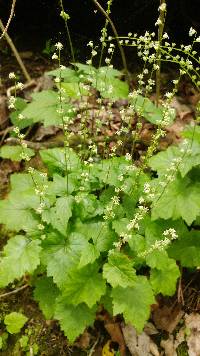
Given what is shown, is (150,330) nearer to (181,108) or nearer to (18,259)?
(18,259)

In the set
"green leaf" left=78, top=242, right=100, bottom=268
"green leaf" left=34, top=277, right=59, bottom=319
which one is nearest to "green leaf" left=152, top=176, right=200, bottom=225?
"green leaf" left=78, top=242, right=100, bottom=268

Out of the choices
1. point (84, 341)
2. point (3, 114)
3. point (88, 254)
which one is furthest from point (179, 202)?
point (3, 114)

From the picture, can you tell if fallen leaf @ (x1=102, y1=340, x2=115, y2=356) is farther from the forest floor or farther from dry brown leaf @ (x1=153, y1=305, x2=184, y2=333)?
dry brown leaf @ (x1=153, y1=305, x2=184, y2=333)

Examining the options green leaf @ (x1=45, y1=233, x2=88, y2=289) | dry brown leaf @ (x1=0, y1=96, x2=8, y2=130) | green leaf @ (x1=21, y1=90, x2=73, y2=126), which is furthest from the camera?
dry brown leaf @ (x1=0, y1=96, x2=8, y2=130)

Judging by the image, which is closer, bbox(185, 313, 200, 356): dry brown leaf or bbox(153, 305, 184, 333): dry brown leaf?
bbox(185, 313, 200, 356): dry brown leaf

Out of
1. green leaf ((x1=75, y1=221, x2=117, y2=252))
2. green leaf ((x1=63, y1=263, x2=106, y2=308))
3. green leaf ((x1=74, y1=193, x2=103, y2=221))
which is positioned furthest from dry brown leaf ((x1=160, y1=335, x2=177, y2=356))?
green leaf ((x1=74, y1=193, x2=103, y2=221))

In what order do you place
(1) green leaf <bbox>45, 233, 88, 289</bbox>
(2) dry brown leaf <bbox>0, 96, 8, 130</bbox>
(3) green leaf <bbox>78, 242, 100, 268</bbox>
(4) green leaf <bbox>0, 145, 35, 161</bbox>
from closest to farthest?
(3) green leaf <bbox>78, 242, 100, 268</bbox>, (1) green leaf <bbox>45, 233, 88, 289</bbox>, (4) green leaf <bbox>0, 145, 35, 161</bbox>, (2) dry brown leaf <bbox>0, 96, 8, 130</bbox>

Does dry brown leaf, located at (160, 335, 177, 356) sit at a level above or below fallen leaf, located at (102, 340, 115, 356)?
above

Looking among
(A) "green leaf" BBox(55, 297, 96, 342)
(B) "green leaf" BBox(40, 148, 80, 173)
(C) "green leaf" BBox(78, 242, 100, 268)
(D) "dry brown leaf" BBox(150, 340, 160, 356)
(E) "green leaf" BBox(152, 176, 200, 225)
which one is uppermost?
(B) "green leaf" BBox(40, 148, 80, 173)
